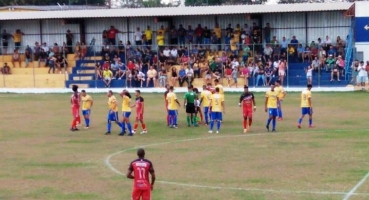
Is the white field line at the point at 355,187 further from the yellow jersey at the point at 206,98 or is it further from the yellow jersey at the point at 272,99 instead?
the yellow jersey at the point at 206,98

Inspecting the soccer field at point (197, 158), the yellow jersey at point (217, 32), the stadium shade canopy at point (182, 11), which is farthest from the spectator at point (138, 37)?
the soccer field at point (197, 158)

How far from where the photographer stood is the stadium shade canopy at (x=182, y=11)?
51.0 meters

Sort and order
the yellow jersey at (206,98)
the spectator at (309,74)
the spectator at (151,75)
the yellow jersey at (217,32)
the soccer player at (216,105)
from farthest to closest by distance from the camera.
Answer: the yellow jersey at (217,32)
the spectator at (151,75)
the spectator at (309,74)
the yellow jersey at (206,98)
the soccer player at (216,105)

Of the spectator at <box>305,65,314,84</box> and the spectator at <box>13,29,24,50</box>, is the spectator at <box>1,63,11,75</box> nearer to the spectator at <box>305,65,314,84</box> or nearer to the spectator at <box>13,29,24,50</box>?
the spectator at <box>13,29,24,50</box>

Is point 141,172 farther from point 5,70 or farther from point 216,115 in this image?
point 5,70

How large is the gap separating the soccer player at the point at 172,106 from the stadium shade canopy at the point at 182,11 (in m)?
21.7

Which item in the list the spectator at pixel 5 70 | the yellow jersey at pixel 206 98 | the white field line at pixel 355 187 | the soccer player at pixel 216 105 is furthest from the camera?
the spectator at pixel 5 70

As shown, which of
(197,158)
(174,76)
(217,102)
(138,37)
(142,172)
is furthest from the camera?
(138,37)

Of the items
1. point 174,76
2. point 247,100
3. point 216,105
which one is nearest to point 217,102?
point 216,105

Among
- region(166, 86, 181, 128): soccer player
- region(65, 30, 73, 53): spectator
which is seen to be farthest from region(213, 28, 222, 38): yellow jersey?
region(166, 86, 181, 128): soccer player

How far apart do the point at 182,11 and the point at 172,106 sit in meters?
23.2

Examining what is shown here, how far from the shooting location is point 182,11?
53.6 meters

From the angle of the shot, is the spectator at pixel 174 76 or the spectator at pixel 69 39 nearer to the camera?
the spectator at pixel 174 76

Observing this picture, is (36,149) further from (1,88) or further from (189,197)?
(1,88)
